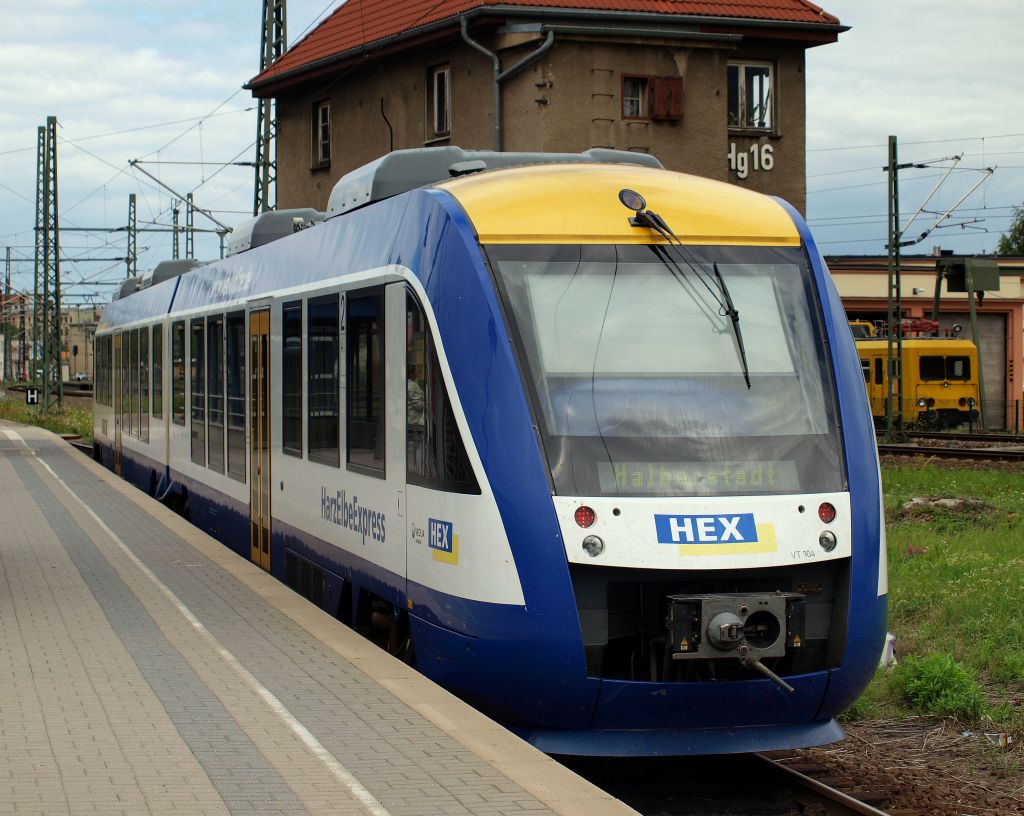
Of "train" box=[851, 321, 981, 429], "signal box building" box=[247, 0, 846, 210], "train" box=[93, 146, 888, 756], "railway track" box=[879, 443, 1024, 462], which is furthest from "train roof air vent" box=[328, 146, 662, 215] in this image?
"train" box=[851, 321, 981, 429]

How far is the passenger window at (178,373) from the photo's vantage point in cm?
1711

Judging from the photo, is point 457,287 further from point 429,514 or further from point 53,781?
point 53,781

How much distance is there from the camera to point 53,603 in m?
10.6

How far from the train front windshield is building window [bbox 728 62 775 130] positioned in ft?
77.2

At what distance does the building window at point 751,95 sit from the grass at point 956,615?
13.9 meters

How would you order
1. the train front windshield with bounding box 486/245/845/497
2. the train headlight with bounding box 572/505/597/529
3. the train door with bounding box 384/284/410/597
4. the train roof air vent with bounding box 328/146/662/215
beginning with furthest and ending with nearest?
1. the train roof air vent with bounding box 328/146/662/215
2. the train door with bounding box 384/284/410/597
3. the train front windshield with bounding box 486/245/845/497
4. the train headlight with bounding box 572/505/597/529

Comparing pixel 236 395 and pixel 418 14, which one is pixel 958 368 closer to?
pixel 418 14

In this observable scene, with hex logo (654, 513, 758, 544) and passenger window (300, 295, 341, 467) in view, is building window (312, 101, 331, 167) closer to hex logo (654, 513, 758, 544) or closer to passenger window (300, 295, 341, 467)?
passenger window (300, 295, 341, 467)

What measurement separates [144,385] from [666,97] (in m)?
12.6

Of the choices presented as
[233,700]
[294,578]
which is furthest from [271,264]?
[233,700]

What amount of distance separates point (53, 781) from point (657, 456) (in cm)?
297

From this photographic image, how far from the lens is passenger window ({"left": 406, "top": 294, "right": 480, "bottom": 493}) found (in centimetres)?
725

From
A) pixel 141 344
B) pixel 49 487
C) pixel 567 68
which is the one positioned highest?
pixel 567 68

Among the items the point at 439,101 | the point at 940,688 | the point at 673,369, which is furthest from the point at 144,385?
the point at 673,369
